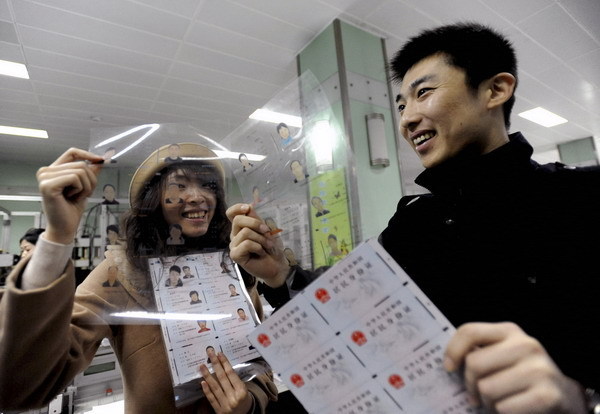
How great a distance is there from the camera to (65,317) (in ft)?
1.91

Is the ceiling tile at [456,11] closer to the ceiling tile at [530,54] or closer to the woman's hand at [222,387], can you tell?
the ceiling tile at [530,54]

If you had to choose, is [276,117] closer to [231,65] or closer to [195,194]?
[195,194]

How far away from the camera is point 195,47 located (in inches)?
115

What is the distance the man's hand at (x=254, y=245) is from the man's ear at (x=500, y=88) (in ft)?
2.33

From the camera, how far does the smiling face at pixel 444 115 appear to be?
0.86 m

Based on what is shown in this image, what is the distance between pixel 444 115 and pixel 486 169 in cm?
17

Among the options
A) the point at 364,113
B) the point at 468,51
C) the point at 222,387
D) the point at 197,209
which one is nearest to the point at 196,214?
the point at 197,209

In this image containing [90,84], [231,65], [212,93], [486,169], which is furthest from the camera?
[212,93]

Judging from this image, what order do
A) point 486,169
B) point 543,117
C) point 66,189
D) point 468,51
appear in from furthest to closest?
point 543,117 → point 468,51 → point 486,169 → point 66,189

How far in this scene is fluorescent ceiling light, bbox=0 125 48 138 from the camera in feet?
13.3

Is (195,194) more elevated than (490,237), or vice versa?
(195,194)

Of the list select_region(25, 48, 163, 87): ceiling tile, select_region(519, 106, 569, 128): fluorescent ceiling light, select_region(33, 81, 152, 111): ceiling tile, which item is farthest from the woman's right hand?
select_region(519, 106, 569, 128): fluorescent ceiling light

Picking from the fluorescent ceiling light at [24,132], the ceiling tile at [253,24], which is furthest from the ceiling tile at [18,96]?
the ceiling tile at [253,24]

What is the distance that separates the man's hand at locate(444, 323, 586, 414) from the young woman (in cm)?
48
